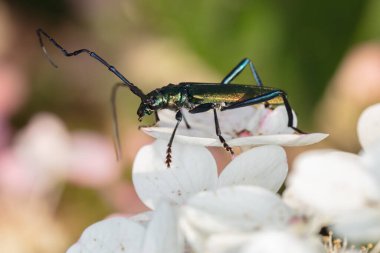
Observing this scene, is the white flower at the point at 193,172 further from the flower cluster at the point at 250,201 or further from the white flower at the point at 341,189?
the white flower at the point at 341,189

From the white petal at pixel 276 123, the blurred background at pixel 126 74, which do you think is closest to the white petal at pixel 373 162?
the white petal at pixel 276 123

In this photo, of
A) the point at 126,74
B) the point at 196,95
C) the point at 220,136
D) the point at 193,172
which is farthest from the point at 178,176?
→ the point at 126,74

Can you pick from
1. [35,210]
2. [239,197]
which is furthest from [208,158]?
[35,210]

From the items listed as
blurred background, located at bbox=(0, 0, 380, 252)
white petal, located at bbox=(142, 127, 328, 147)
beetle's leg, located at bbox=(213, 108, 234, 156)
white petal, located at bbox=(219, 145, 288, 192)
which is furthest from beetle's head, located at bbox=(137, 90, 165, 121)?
blurred background, located at bbox=(0, 0, 380, 252)

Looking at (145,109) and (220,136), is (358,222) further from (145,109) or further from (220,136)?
(145,109)

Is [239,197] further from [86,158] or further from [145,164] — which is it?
[86,158]
